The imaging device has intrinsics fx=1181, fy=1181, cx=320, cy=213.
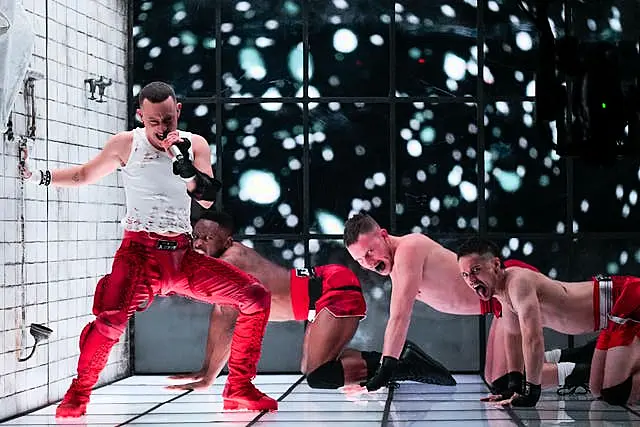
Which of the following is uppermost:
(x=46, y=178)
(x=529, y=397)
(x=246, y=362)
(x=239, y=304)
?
(x=46, y=178)

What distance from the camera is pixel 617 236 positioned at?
23.9ft

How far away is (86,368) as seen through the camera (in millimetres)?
5219

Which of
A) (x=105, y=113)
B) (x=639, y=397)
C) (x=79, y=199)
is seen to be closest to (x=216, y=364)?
(x=79, y=199)

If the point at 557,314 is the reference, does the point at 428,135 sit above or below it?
above

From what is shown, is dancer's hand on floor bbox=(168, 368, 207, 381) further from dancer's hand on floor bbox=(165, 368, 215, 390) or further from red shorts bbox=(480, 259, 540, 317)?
red shorts bbox=(480, 259, 540, 317)

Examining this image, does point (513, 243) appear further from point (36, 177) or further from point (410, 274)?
point (36, 177)

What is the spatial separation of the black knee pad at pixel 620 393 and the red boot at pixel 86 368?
2489 mm

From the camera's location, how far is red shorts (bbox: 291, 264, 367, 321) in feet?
22.4

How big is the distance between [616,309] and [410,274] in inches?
44.2

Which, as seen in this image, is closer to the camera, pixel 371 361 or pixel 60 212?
pixel 60 212

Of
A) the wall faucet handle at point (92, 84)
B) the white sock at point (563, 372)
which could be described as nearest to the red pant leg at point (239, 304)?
the wall faucet handle at point (92, 84)

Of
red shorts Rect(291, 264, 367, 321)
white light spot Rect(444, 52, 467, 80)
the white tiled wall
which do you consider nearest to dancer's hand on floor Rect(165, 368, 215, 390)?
the white tiled wall

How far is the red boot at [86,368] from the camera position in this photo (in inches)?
205

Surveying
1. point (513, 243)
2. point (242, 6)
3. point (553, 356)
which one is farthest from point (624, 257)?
point (242, 6)
